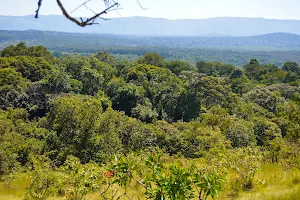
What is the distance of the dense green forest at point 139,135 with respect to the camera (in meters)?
4.73

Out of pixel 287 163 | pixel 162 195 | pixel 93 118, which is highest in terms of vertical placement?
pixel 162 195

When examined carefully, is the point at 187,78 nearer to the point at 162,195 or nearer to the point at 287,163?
the point at 287,163

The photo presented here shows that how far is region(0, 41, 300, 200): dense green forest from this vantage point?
4734 mm

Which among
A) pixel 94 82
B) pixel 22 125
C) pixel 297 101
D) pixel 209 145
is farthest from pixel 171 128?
pixel 297 101

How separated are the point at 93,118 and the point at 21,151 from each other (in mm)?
4075

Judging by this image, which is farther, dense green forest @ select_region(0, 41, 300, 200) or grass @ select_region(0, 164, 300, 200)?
grass @ select_region(0, 164, 300, 200)

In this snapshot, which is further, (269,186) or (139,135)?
(139,135)

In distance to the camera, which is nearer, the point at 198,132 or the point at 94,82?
the point at 198,132

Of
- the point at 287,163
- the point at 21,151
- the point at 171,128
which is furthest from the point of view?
the point at 171,128

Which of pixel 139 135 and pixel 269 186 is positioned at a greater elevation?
pixel 269 186

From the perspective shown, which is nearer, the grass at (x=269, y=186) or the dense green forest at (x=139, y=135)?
the dense green forest at (x=139, y=135)

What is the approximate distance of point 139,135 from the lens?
1973 centimetres

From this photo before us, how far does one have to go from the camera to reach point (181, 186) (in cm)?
301

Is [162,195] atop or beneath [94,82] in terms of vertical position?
atop
